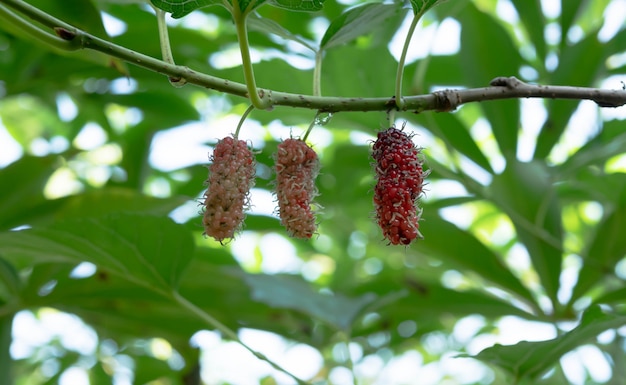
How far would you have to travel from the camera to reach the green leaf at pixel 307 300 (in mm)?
1620

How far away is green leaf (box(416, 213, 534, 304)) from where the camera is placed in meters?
1.87

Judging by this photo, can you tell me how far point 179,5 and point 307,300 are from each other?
906 millimetres

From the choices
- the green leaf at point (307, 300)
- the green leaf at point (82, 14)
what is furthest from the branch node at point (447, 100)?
the green leaf at point (307, 300)

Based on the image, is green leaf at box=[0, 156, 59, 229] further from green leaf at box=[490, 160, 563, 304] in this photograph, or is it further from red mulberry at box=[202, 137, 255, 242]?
green leaf at box=[490, 160, 563, 304]

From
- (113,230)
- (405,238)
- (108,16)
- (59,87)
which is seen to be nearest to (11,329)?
(113,230)

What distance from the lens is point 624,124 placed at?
5.44 ft

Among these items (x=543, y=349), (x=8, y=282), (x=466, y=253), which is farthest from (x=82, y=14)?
(x=466, y=253)

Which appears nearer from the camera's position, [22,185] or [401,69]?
[401,69]

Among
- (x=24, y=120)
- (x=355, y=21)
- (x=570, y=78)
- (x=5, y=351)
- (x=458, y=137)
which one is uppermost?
(x=24, y=120)

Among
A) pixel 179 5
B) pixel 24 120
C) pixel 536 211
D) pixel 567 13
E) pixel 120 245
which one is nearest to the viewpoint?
pixel 179 5

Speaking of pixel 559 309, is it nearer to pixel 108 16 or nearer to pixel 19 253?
pixel 19 253

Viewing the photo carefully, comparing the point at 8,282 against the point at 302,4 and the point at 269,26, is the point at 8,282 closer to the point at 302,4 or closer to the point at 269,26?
the point at 269,26

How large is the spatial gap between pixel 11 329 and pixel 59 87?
2.31 ft

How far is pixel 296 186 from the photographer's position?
104cm
